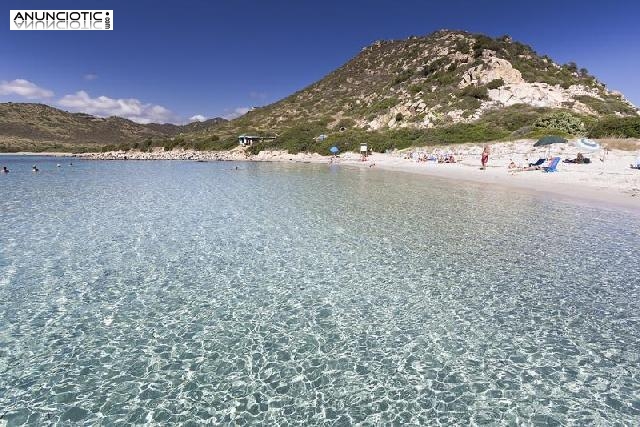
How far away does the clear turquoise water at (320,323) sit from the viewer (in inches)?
203

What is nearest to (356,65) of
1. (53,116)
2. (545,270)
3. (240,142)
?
(240,142)

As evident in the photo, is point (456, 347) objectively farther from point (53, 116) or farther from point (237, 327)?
point (53, 116)

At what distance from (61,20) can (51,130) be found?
582 feet

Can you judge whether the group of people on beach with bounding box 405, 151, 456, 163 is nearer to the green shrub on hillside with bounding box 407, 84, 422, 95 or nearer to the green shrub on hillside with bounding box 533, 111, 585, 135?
the green shrub on hillside with bounding box 533, 111, 585, 135

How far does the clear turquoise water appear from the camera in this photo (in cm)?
516

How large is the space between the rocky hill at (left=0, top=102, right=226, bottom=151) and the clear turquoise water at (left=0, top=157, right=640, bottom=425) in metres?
133

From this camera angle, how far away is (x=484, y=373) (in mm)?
5844

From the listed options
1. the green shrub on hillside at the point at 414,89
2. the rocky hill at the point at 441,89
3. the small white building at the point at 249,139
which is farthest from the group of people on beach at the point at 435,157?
the small white building at the point at 249,139

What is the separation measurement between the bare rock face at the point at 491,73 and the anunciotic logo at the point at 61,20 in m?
71.1

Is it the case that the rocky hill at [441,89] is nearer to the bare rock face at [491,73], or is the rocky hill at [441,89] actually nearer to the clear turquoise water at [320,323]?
the bare rock face at [491,73]

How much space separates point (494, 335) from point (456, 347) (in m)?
0.95

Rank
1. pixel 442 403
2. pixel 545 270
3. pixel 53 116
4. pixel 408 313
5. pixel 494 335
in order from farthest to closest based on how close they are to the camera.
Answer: pixel 53 116 < pixel 545 270 < pixel 408 313 < pixel 494 335 < pixel 442 403

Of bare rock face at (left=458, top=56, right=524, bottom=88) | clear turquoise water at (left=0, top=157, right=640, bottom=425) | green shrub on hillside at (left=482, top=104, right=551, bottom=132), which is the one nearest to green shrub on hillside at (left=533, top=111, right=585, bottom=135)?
green shrub on hillside at (left=482, top=104, right=551, bottom=132)

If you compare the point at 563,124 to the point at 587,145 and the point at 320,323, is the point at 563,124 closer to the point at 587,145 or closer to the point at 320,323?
the point at 587,145
